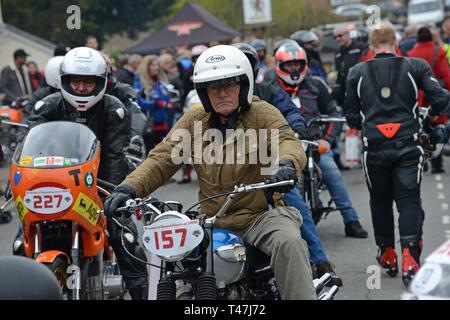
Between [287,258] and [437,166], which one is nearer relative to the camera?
[287,258]

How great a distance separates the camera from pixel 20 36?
131 ft

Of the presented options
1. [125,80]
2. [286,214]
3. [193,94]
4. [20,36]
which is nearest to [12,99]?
[125,80]

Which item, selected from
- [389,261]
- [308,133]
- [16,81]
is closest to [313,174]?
[308,133]

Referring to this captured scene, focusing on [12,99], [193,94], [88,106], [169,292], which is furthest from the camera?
[12,99]

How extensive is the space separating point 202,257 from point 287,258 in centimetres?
42

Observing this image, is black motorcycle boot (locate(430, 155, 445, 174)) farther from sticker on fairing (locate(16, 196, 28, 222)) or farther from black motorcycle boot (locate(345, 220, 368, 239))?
sticker on fairing (locate(16, 196, 28, 222))

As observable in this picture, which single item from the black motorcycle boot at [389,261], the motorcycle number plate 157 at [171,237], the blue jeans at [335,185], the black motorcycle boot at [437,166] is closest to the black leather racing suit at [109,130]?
the black motorcycle boot at [389,261]

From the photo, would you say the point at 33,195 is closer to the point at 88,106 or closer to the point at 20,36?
the point at 88,106

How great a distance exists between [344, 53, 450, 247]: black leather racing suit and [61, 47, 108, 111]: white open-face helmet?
85.1 inches

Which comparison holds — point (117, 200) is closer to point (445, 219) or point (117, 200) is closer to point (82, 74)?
point (82, 74)

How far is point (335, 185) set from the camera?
11227mm

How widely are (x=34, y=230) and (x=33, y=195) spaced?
13.6 inches

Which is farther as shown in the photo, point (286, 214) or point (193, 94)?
point (193, 94)

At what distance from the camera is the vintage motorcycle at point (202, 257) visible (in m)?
5.26
